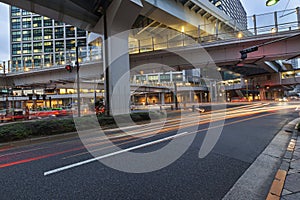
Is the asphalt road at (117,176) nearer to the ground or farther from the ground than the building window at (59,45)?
nearer to the ground

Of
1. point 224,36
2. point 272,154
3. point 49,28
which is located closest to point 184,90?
point 224,36

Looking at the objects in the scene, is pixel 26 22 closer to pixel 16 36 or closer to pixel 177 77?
pixel 16 36

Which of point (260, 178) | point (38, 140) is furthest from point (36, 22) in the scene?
point (260, 178)

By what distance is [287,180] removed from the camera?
146 inches

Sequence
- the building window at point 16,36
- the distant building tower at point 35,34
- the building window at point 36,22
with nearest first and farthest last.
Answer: the distant building tower at point 35,34 → the building window at point 16,36 → the building window at point 36,22

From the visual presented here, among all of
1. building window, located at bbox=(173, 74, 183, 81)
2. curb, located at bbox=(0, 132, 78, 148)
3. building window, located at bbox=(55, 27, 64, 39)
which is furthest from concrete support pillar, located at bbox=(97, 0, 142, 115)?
building window, located at bbox=(55, 27, 64, 39)

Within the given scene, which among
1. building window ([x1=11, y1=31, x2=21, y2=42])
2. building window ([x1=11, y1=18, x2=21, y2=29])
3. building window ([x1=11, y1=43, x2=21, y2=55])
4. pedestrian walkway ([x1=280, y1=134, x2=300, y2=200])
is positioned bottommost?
pedestrian walkway ([x1=280, y1=134, x2=300, y2=200])

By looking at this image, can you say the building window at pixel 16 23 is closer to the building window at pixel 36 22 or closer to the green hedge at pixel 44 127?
the building window at pixel 36 22

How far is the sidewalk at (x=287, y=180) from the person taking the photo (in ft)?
10.3

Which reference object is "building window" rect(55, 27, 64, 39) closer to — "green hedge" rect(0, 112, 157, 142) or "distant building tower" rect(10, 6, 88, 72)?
"distant building tower" rect(10, 6, 88, 72)

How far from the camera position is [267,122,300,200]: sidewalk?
10.3 feet

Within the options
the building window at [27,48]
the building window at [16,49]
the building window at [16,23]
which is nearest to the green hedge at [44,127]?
the building window at [27,48]

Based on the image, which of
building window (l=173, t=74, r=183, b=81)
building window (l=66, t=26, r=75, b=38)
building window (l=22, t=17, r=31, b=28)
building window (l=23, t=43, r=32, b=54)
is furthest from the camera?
building window (l=22, t=17, r=31, b=28)

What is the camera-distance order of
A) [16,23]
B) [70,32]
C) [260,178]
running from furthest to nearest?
[16,23] < [70,32] < [260,178]
